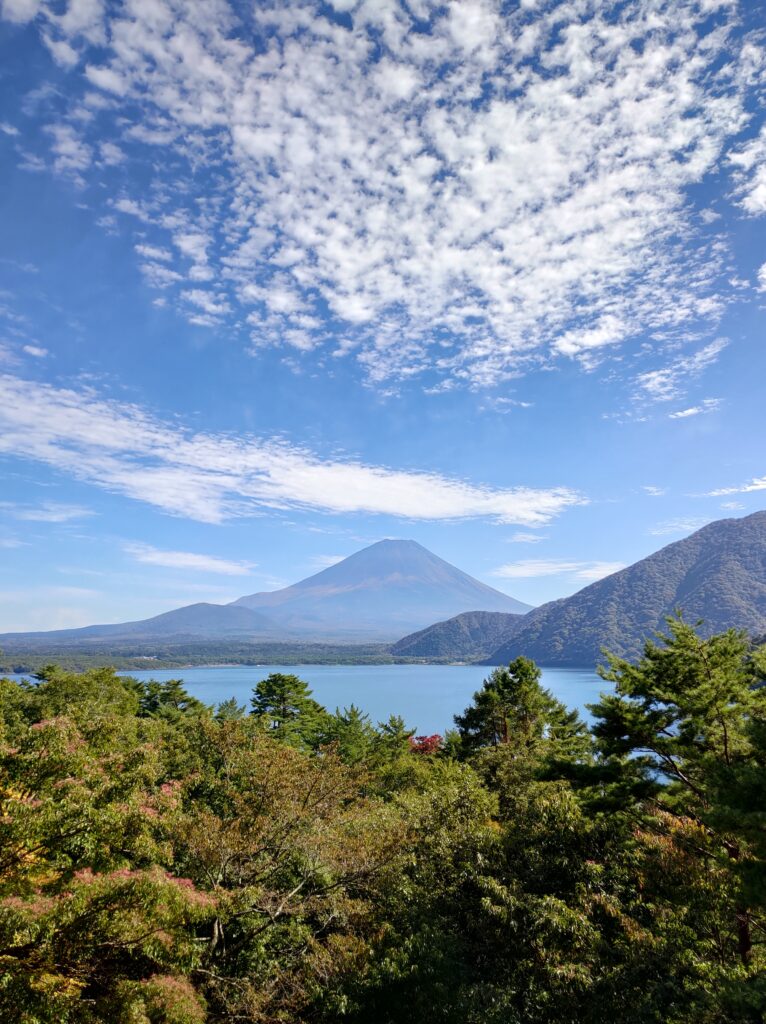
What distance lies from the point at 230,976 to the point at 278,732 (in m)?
20.0

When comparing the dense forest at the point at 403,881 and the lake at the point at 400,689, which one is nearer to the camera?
the dense forest at the point at 403,881

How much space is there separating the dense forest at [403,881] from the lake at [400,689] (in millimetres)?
47639

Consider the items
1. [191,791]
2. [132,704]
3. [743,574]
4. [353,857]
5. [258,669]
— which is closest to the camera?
[353,857]

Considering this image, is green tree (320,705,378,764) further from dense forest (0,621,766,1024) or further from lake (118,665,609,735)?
lake (118,665,609,735)

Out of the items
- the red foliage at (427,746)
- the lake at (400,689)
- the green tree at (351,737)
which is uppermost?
the green tree at (351,737)

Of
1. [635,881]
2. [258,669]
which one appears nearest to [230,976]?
[635,881]

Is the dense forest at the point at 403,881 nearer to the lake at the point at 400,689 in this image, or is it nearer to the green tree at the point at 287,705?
the green tree at the point at 287,705

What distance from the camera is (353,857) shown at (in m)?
11.2

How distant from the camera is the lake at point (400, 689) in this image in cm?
8625

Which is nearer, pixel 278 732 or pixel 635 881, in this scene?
pixel 635 881

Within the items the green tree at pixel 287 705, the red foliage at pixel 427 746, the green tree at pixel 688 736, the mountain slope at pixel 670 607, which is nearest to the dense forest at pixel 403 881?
the green tree at pixel 688 736

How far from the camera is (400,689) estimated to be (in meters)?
126

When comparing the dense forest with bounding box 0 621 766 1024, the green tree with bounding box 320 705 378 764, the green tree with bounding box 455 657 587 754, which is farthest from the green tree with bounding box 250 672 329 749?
the dense forest with bounding box 0 621 766 1024

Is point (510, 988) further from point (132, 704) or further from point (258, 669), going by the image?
point (258, 669)
